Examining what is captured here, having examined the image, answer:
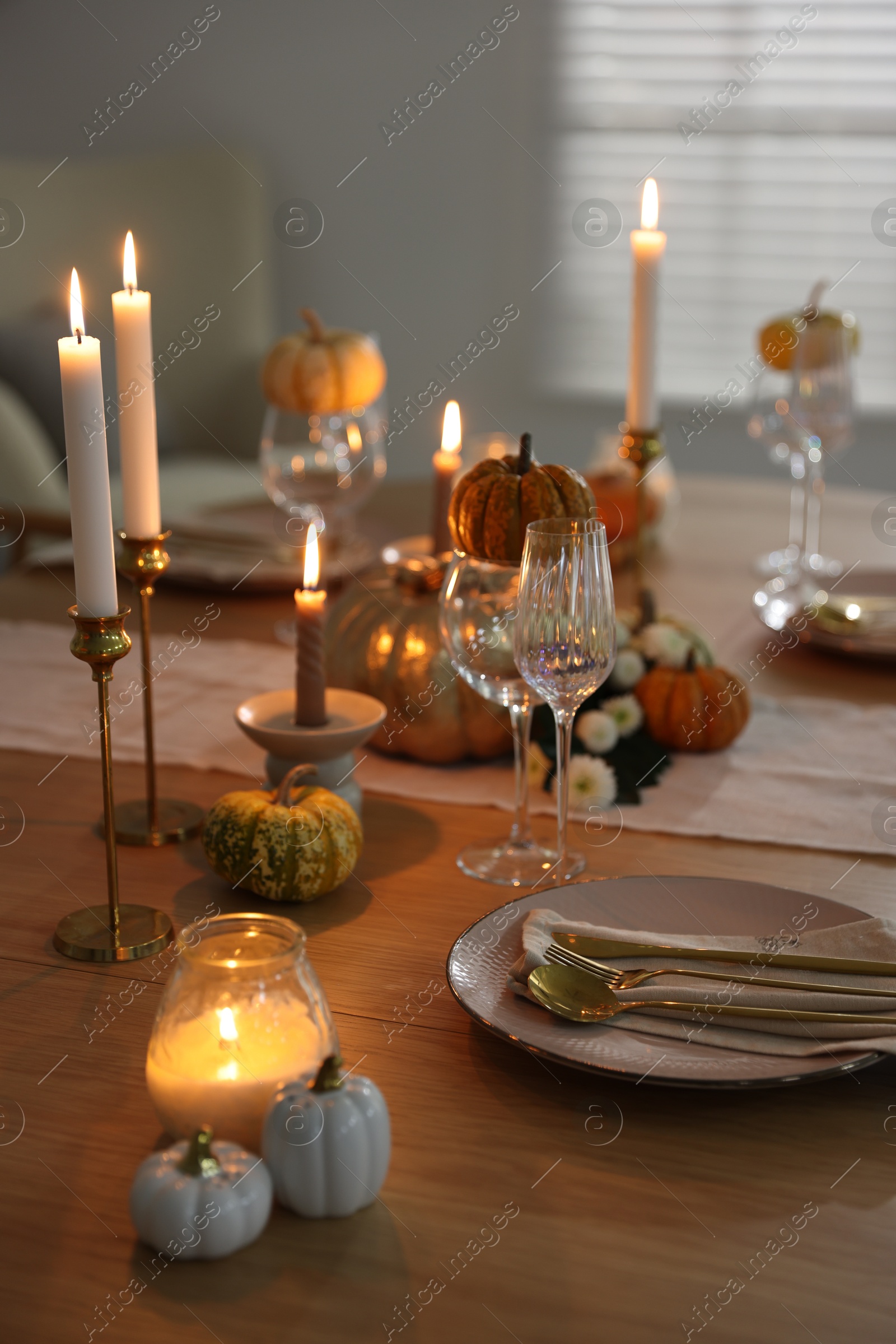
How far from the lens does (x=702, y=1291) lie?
539 millimetres

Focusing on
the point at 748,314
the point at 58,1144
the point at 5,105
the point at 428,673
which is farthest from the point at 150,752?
the point at 5,105

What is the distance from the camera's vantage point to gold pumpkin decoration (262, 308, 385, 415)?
152 cm

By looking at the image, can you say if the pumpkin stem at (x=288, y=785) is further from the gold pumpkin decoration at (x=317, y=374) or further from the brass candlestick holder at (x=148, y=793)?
the gold pumpkin decoration at (x=317, y=374)

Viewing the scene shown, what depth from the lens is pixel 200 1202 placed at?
1.76 feet

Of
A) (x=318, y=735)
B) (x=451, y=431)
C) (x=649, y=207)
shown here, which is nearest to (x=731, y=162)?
(x=649, y=207)

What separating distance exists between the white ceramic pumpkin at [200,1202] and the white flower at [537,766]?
55cm

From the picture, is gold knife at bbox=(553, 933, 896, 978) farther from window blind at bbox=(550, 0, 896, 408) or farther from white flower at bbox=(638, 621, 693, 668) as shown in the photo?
window blind at bbox=(550, 0, 896, 408)

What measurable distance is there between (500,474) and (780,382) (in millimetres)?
726

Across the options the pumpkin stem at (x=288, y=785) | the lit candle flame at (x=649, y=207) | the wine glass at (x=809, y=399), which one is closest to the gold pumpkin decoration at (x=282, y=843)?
the pumpkin stem at (x=288, y=785)

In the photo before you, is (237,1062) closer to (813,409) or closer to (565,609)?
(565,609)

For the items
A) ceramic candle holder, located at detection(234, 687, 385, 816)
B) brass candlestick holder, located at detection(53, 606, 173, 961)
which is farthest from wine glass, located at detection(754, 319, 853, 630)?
brass candlestick holder, located at detection(53, 606, 173, 961)

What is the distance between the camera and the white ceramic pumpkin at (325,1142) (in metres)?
0.56

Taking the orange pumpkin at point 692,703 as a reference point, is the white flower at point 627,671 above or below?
above

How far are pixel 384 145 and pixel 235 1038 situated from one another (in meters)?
3.35
